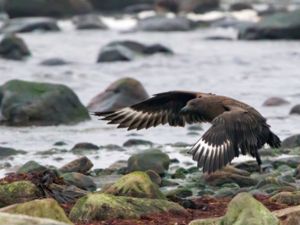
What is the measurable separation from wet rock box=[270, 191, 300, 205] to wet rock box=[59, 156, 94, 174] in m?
2.77

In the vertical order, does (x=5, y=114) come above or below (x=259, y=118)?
below

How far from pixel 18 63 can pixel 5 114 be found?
8.35 m

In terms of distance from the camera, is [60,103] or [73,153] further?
[60,103]

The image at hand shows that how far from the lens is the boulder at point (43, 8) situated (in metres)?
34.9

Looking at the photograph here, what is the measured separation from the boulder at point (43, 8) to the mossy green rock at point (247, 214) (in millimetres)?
27989

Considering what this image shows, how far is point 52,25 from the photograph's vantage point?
3141cm

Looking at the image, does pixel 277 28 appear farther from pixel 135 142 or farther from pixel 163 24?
pixel 135 142

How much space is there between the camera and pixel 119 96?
16312 mm

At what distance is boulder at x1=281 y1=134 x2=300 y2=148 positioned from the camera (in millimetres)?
12969

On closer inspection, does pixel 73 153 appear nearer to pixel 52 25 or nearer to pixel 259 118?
pixel 259 118

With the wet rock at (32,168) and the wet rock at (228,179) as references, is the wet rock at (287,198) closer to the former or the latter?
the wet rock at (228,179)

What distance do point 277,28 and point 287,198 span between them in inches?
754

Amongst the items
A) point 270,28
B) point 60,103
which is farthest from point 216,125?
point 270,28

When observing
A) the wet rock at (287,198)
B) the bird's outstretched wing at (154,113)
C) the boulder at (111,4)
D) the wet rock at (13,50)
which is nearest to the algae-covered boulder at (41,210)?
the wet rock at (287,198)
